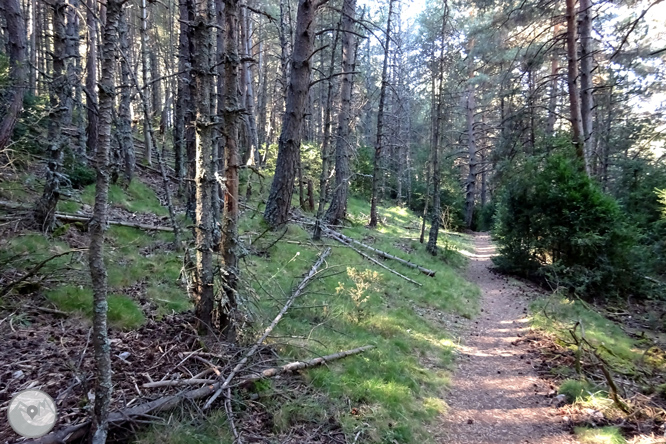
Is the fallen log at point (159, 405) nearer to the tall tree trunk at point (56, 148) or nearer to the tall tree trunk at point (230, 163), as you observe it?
the tall tree trunk at point (230, 163)

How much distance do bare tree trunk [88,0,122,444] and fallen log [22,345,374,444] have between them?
198 mm

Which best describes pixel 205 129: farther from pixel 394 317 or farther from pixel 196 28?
pixel 394 317

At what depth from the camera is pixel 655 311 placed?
9.23m

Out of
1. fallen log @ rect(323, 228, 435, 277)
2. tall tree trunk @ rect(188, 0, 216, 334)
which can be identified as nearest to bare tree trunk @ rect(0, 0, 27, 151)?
tall tree trunk @ rect(188, 0, 216, 334)

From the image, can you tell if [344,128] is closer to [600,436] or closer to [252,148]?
[252,148]

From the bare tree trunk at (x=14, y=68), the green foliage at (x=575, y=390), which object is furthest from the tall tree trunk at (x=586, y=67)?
the bare tree trunk at (x=14, y=68)

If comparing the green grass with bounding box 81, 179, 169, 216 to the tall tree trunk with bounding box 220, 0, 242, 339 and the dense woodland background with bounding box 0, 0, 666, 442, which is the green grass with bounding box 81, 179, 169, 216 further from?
the tall tree trunk with bounding box 220, 0, 242, 339

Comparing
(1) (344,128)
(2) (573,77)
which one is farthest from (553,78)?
(1) (344,128)

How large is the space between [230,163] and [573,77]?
11619 mm

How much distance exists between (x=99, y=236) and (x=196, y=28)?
103 inches

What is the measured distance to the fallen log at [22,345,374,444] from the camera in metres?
2.57

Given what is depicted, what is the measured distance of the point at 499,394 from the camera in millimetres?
5391

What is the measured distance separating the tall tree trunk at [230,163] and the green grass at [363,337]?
0.77 feet

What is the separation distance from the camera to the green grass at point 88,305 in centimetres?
439
